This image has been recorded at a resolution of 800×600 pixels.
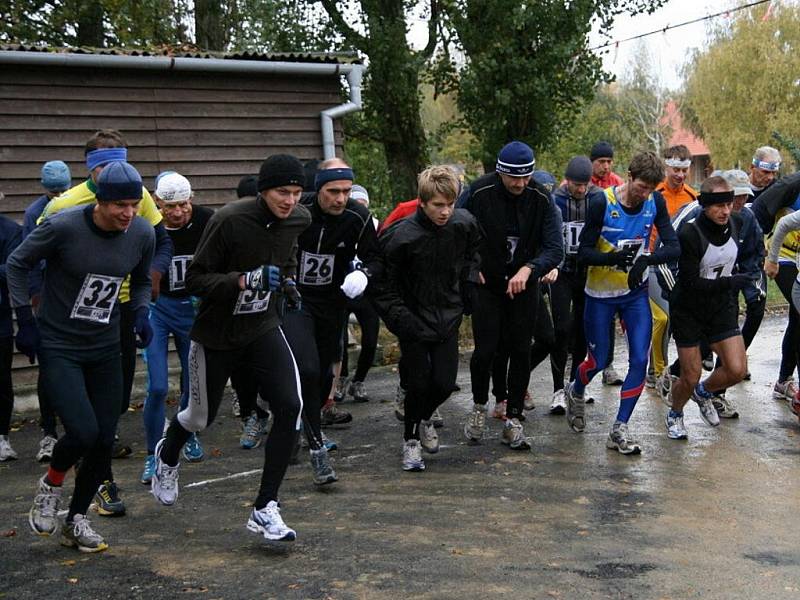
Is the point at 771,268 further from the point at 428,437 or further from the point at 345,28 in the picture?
the point at 345,28

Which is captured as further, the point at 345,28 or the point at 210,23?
the point at 210,23

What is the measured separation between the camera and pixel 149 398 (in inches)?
290

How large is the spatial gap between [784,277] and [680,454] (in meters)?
2.38

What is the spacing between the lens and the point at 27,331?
6027 millimetres

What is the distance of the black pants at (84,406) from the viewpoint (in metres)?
5.62

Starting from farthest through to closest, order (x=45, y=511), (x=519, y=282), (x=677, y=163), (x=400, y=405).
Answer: (x=677, y=163) → (x=400, y=405) → (x=519, y=282) → (x=45, y=511)

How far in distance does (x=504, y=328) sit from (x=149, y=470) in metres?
2.68

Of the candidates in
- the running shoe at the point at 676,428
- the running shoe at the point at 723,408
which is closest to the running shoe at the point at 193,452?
the running shoe at the point at 676,428

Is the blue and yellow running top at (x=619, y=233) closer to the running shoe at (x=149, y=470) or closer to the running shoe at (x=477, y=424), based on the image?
the running shoe at (x=477, y=424)

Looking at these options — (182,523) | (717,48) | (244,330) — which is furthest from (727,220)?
(717,48)

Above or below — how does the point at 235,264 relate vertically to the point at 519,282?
above

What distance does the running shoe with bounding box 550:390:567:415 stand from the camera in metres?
9.29

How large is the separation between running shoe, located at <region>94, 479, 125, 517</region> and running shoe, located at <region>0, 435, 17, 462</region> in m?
2.19

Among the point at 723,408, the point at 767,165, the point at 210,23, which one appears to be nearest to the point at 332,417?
the point at 723,408
